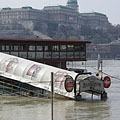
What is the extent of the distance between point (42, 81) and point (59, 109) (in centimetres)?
908

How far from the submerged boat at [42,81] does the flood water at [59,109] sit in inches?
47.9

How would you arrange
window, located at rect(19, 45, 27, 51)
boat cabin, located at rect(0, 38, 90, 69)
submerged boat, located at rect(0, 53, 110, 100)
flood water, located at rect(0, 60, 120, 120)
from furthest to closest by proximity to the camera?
window, located at rect(19, 45, 27, 51)
boat cabin, located at rect(0, 38, 90, 69)
submerged boat, located at rect(0, 53, 110, 100)
flood water, located at rect(0, 60, 120, 120)

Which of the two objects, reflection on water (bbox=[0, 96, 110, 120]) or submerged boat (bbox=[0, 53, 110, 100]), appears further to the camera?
submerged boat (bbox=[0, 53, 110, 100])

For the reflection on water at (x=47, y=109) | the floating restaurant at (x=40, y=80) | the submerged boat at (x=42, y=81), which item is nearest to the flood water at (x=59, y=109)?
the reflection on water at (x=47, y=109)

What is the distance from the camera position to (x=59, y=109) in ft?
148

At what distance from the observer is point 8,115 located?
41.2 meters

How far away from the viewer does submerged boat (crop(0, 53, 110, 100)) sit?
164 ft

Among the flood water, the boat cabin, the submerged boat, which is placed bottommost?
the flood water

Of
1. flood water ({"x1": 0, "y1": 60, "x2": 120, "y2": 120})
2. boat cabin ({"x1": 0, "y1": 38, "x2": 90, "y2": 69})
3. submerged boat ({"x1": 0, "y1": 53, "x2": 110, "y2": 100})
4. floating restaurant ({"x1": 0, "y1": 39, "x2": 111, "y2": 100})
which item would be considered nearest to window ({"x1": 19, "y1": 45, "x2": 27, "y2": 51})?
boat cabin ({"x1": 0, "y1": 38, "x2": 90, "y2": 69})

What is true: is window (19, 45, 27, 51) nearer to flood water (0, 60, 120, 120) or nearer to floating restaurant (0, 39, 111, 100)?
floating restaurant (0, 39, 111, 100)

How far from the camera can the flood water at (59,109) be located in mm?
40469

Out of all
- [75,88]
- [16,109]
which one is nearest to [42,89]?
[75,88]

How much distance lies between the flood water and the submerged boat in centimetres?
122

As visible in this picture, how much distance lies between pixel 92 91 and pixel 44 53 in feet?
90.1
